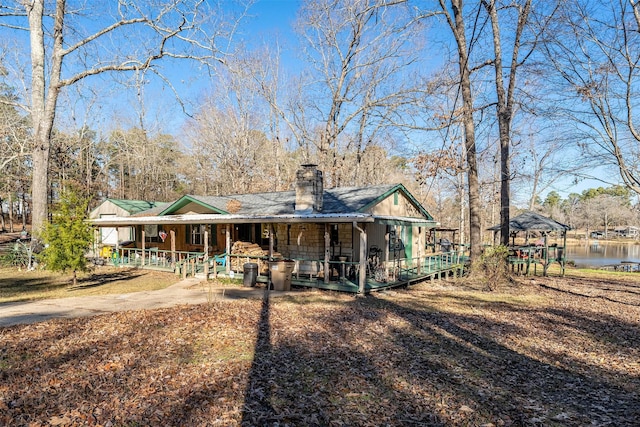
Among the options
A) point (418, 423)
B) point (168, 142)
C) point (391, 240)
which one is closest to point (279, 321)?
point (418, 423)

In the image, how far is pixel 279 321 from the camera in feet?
27.5

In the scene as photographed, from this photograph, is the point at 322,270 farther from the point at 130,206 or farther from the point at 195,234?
the point at 130,206

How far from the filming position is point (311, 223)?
50.2 feet

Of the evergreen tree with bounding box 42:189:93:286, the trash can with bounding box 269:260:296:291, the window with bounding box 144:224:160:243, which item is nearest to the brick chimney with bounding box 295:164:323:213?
the trash can with bounding box 269:260:296:291

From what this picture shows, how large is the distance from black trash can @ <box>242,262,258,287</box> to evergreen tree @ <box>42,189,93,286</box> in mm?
5250

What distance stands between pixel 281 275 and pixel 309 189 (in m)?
4.14

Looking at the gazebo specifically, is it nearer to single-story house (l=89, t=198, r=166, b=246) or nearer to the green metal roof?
single-story house (l=89, t=198, r=166, b=246)

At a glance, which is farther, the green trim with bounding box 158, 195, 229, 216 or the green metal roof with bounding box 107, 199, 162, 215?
the green metal roof with bounding box 107, 199, 162, 215

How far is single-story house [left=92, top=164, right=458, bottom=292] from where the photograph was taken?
46.1ft

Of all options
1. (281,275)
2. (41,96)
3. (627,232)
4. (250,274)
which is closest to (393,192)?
(281,275)

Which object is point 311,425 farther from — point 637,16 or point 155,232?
point 155,232

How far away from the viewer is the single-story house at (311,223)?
46.1 feet

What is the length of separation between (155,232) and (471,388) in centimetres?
2217

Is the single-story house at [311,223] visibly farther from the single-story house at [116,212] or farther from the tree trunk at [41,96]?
the single-story house at [116,212]
